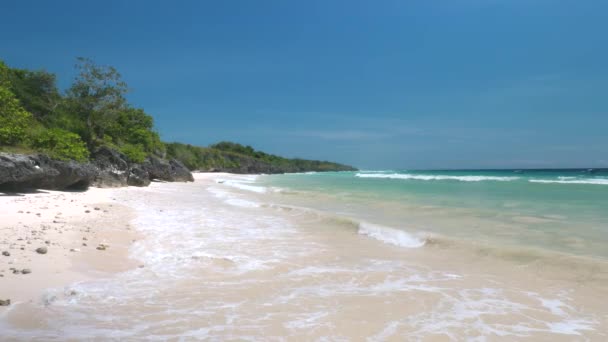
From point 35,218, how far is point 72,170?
7718 millimetres

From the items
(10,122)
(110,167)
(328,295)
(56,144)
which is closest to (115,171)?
(110,167)

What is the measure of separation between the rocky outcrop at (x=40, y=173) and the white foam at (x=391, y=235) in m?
11.3

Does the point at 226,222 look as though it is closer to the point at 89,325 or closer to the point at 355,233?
the point at 355,233

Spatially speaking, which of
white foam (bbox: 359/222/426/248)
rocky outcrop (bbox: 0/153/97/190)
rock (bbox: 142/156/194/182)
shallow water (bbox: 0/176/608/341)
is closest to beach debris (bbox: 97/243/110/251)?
shallow water (bbox: 0/176/608/341)

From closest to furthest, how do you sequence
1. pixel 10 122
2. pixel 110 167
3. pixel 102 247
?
pixel 102 247
pixel 10 122
pixel 110 167

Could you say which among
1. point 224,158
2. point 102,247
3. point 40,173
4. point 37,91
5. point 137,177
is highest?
point 37,91

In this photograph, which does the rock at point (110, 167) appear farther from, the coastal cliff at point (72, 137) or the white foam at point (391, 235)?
the white foam at point (391, 235)

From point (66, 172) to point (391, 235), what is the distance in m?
13.3

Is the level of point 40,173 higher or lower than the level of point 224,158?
lower

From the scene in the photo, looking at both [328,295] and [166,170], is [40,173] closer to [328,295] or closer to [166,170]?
[328,295]

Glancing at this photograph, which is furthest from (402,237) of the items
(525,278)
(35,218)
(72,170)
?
(72,170)

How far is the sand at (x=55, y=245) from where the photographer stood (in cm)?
423

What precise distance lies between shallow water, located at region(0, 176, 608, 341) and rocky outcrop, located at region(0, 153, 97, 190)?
302 inches

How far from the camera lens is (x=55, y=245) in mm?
5812
